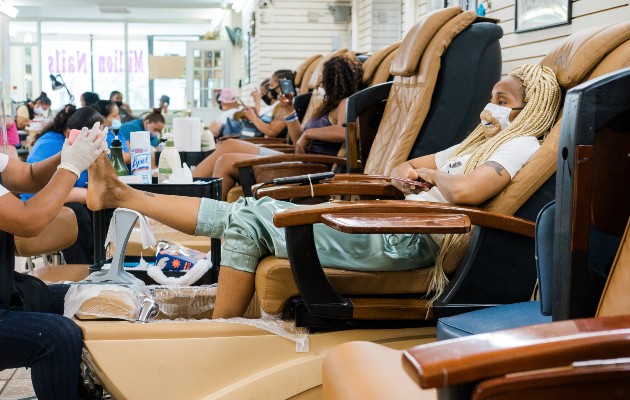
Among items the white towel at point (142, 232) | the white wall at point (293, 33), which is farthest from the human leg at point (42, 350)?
the white wall at point (293, 33)

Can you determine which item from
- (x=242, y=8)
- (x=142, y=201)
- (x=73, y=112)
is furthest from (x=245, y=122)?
(x=242, y=8)

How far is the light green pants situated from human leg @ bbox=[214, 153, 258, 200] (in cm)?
262

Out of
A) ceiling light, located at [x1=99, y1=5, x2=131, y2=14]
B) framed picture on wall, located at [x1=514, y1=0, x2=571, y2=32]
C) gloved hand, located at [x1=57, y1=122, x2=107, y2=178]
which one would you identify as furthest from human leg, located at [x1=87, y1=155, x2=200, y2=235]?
ceiling light, located at [x1=99, y1=5, x2=131, y2=14]

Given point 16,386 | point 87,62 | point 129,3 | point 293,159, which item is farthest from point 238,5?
point 16,386

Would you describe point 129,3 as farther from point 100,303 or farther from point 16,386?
point 100,303

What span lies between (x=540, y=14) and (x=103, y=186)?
2508 mm

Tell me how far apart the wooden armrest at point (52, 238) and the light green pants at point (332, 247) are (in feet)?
2.61

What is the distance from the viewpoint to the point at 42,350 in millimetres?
1979

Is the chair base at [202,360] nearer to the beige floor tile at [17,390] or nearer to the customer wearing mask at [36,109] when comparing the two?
the beige floor tile at [17,390]

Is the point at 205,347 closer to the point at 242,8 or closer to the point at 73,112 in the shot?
the point at 73,112

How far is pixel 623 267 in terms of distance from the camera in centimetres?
123

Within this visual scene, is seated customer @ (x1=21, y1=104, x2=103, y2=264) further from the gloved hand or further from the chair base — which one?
the chair base

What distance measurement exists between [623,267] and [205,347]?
1231mm

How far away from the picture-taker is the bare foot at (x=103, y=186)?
2.49 m
